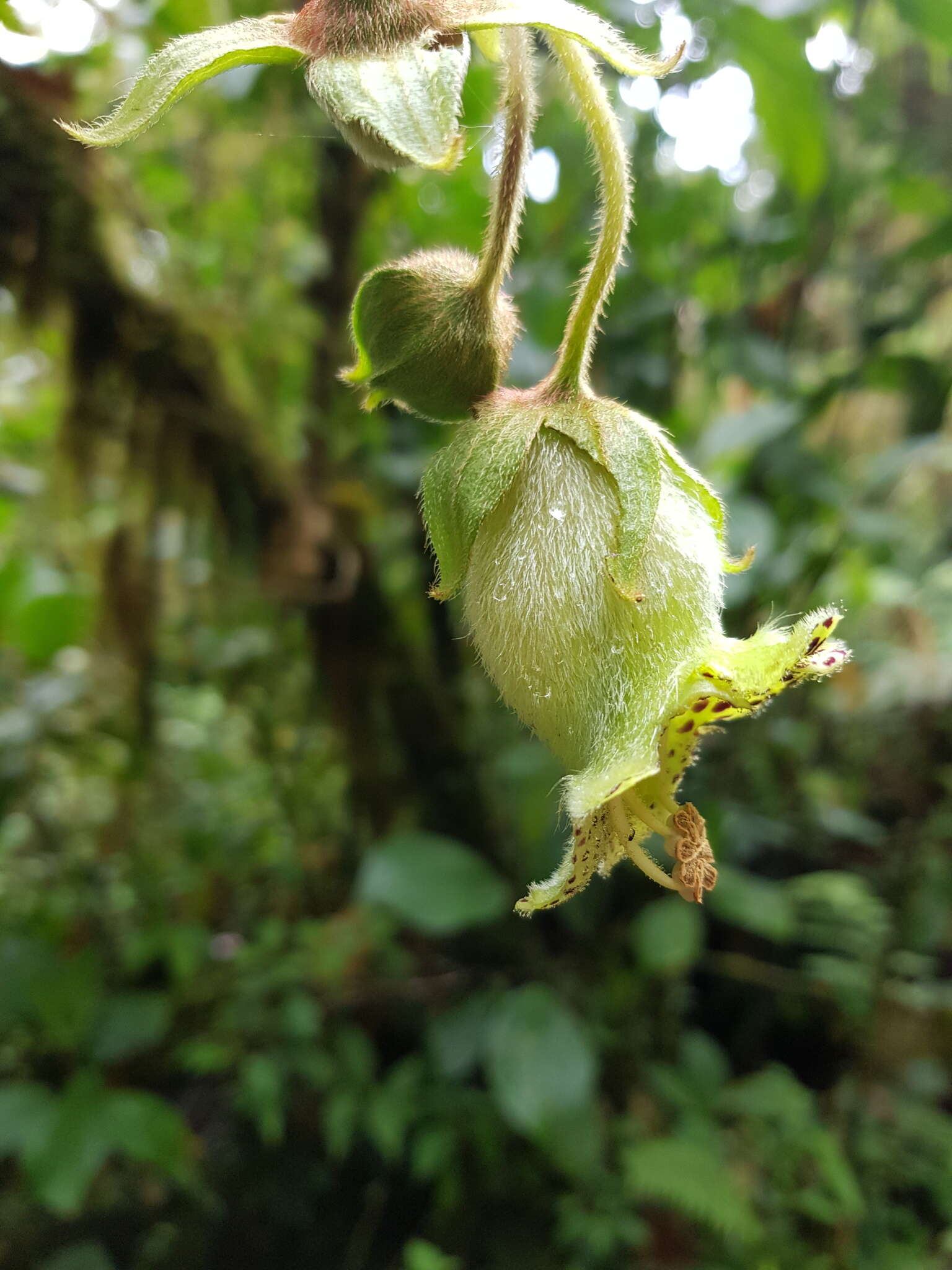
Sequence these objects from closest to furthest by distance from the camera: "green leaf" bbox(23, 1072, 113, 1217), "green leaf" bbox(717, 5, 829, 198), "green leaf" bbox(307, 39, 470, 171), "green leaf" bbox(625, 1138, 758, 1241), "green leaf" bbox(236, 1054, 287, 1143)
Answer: "green leaf" bbox(307, 39, 470, 171), "green leaf" bbox(717, 5, 829, 198), "green leaf" bbox(23, 1072, 113, 1217), "green leaf" bbox(625, 1138, 758, 1241), "green leaf" bbox(236, 1054, 287, 1143)

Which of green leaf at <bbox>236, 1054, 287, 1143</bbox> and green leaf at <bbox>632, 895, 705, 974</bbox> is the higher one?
green leaf at <bbox>632, 895, 705, 974</bbox>

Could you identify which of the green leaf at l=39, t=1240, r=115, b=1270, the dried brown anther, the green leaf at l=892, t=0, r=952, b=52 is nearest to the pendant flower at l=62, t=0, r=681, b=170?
the dried brown anther

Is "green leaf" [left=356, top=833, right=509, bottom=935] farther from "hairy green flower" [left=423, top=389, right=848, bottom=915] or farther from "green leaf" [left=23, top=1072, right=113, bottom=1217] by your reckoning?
"hairy green flower" [left=423, top=389, right=848, bottom=915]

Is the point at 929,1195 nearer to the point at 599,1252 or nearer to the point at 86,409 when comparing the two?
the point at 599,1252

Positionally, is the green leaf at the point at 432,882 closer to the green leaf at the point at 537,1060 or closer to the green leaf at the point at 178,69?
the green leaf at the point at 537,1060

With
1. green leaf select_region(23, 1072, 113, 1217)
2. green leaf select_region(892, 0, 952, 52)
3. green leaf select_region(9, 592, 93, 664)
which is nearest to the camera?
green leaf select_region(892, 0, 952, 52)

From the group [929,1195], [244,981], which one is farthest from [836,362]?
[244,981]

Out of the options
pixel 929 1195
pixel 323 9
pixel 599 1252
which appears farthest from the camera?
pixel 929 1195
